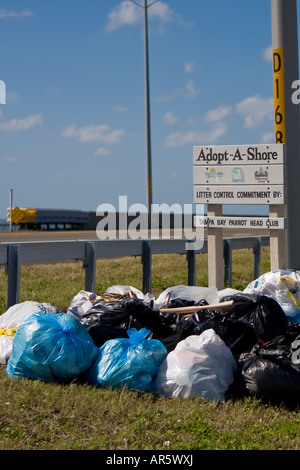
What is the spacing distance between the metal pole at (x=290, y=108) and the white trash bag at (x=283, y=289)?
7.83ft

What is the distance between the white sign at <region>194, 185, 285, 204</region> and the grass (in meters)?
4.80

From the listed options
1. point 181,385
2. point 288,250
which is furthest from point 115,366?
point 288,250

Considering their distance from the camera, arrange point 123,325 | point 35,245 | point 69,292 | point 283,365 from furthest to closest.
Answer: point 69,292 < point 35,245 < point 123,325 < point 283,365

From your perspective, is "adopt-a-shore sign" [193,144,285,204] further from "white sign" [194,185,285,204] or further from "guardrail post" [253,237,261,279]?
"guardrail post" [253,237,261,279]

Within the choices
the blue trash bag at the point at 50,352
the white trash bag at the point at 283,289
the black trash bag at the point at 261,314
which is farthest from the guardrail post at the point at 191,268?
the blue trash bag at the point at 50,352

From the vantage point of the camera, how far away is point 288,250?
10656mm

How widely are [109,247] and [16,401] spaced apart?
469cm

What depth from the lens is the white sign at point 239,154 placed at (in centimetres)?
962

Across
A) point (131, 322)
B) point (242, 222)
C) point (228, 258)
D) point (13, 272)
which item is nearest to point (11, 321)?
point (131, 322)

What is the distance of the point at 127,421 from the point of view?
4625 millimetres

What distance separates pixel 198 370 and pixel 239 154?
5.10m

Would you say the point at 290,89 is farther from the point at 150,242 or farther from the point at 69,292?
the point at 69,292

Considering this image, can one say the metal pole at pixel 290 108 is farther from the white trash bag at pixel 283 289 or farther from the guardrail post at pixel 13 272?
the guardrail post at pixel 13 272

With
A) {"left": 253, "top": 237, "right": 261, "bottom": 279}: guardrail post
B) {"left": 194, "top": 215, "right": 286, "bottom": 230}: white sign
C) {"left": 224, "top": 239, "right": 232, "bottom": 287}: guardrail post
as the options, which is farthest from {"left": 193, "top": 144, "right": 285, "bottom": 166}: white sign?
{"left": 253, "top": 237, "right": 261, "bottom": 279}: guardrail post
